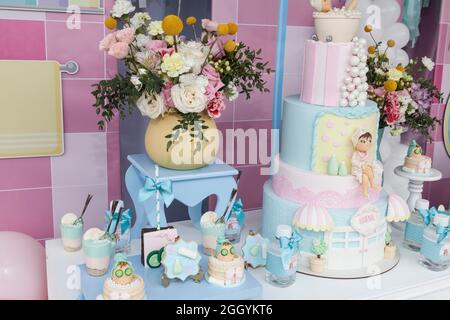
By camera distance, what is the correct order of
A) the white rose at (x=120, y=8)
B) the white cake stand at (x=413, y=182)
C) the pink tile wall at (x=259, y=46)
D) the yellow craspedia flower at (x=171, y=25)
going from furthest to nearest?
1. the pink tile wall at (x=259, y=46)
2. the white cake stand at (x=413, y=182)
3. the white rose at (x=120, y=8)
4. the yellow craspedia flower at (x=171, y=25)

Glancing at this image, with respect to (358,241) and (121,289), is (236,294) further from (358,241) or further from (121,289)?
(358,241)

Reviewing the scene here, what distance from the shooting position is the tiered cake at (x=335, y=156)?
1.41m

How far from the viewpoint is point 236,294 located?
49.6 inches

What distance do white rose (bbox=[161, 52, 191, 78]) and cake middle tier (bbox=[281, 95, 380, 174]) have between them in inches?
13.7

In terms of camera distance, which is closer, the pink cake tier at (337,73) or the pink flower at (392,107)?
the pink cake tier at (337,73)

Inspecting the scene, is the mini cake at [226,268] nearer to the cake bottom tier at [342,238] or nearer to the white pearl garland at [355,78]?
the cake bottom tier at [342,238]

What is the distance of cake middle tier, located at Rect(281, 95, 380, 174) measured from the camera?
55.6 inches

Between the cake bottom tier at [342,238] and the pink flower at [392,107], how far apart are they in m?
0.26

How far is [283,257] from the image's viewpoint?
53.0 inches

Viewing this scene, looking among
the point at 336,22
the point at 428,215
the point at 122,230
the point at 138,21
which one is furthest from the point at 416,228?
the point at 138,21

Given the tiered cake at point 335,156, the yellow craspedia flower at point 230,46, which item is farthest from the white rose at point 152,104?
the tiered cake at point 335,156

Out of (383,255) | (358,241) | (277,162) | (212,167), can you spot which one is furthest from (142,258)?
(383,255)

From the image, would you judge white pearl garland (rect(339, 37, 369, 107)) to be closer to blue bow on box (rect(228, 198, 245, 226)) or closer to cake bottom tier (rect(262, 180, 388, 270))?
cake bottom tier (rect(262, 180, 388, 270))
